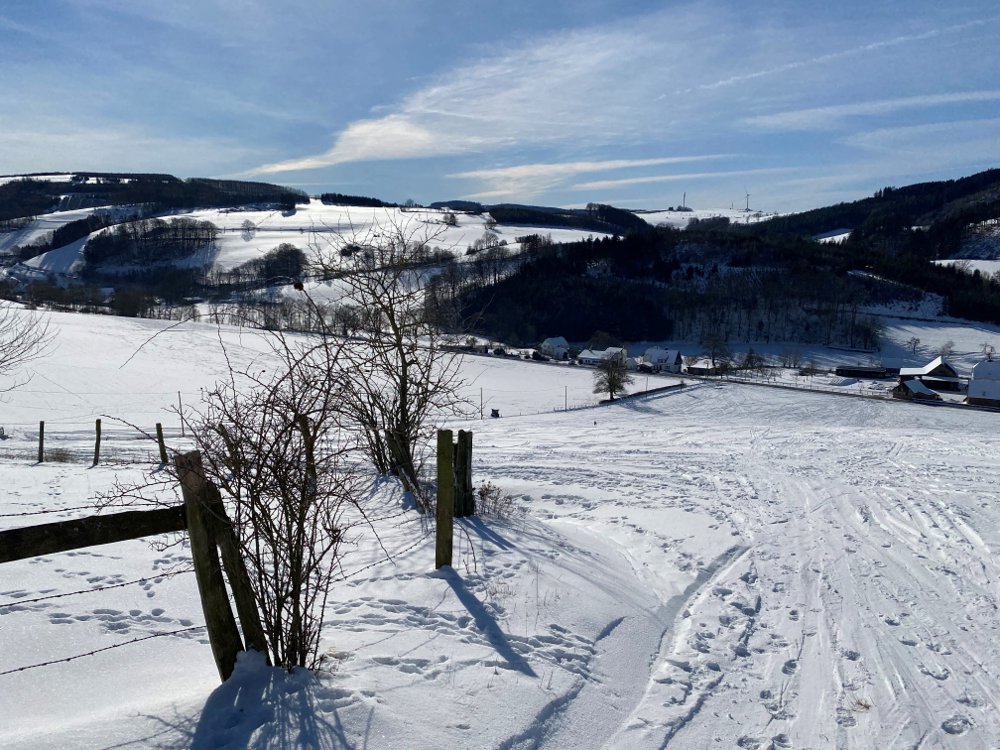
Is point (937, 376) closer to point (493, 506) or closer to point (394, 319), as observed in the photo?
point (493, 506)

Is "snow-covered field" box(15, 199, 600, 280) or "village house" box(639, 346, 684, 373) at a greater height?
"snow-covered field" box(15, 199, 600, 280)

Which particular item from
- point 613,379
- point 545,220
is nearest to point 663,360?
point 613,379

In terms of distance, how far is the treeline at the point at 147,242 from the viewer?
13550 cm

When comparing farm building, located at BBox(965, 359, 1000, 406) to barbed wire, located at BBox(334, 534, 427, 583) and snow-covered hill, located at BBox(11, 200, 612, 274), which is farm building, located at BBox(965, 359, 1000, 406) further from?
snow-covered hill, located at BBox(11, 200, 612, 274)

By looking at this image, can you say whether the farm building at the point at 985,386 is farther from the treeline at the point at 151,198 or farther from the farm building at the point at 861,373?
the treeline at the point at 151,198

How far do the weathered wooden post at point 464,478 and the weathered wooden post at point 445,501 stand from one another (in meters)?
1.95

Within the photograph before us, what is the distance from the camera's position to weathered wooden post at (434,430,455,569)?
20.1ft

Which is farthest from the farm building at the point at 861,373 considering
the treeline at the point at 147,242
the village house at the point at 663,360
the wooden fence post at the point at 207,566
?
the treeline at the point at 147,242

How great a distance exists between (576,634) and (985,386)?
208 ft

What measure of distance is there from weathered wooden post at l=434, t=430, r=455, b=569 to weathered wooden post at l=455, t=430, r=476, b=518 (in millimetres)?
1946

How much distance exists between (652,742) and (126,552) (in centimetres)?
563

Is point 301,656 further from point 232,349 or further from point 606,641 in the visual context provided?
point 232,349

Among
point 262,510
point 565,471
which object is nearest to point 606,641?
point 262,510

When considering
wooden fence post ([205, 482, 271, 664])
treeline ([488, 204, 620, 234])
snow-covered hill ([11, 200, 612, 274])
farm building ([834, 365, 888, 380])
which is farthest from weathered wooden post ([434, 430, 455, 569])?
treeline ([488, 204, 620, 234])
